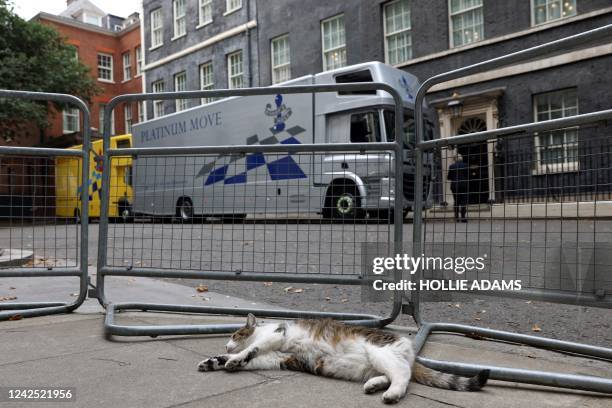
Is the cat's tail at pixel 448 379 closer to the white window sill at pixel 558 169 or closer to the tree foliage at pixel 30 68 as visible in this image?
the white window sill at pixel 558 169

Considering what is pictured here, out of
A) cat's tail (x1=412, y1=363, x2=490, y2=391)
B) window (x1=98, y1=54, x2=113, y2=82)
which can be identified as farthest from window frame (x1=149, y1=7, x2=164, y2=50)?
cat's tail (x1=412, y1=363, x2=490, y2=391)

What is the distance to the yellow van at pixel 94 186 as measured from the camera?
427 centimetres

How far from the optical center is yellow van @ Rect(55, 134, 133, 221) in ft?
14.0

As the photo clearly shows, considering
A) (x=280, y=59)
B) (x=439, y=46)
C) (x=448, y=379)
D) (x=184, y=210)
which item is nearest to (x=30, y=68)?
(x=280, y=59)

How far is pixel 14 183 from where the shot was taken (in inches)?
177

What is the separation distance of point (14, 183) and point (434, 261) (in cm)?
363

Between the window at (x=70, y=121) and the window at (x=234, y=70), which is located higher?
the window at (x=234, y=70)

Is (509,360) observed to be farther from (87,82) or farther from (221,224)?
(87,82)

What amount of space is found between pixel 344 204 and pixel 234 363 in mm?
1517

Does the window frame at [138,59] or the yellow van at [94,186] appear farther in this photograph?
the window frame at [138,59]

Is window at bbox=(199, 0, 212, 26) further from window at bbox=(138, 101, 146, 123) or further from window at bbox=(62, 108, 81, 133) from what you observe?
window at bbox=(62, 108, 81, 133)

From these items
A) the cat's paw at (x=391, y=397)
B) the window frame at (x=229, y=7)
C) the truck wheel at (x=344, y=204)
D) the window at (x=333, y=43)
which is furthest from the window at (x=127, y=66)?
the cat's paw at (x=391, y=397)

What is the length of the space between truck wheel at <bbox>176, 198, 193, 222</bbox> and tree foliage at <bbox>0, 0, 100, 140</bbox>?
781 inches

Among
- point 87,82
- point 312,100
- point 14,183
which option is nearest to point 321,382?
point 14,183
